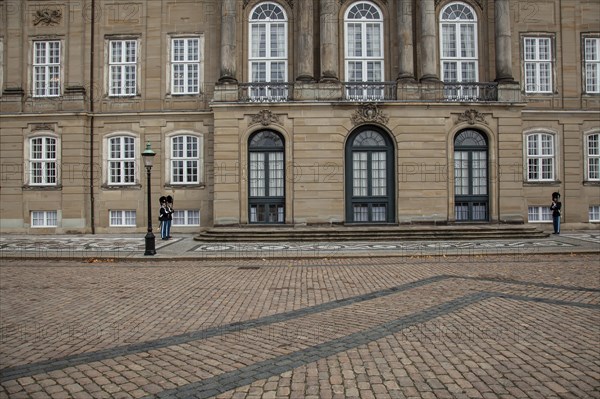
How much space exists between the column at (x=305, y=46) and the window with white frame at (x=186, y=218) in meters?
9.50

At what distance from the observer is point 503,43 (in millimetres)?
26109

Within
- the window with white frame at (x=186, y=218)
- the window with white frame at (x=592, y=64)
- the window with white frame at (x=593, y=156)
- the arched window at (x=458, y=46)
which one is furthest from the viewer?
the window with white frame at (x=592, y=64)

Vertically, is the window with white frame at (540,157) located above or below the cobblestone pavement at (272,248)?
above

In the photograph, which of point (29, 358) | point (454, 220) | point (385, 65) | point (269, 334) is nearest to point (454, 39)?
point (385, 65)

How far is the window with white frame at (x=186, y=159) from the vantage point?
2802cm

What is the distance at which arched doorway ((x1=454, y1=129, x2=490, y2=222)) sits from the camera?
84.8ft

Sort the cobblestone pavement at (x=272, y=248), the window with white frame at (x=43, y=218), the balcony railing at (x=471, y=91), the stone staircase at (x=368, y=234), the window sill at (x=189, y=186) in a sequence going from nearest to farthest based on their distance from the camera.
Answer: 1. the cobblestone pavement at (x=272, y=248)
2. the stone staircase at (x=368, y=234)
3. the balcony railing at (x=471, y=91)
4. the window sill at (x=189, y=186)
5. the window with white frame at (x=43, y=218)

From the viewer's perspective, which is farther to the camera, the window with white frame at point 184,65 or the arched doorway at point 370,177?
the window with white frame at point 184,65

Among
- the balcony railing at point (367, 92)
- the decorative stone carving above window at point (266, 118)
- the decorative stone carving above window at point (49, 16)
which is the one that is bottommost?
the decorative stone carving above window at point (266, 118)

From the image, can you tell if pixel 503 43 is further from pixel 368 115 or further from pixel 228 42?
pixel 228 42

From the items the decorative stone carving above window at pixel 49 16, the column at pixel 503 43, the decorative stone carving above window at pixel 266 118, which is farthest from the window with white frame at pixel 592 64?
the decorative stone carving above window at pixel 49 16

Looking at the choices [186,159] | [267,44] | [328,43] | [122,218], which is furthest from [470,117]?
[122,218]

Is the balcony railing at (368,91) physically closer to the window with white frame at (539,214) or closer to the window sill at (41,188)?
the window with white frame at (539,214)

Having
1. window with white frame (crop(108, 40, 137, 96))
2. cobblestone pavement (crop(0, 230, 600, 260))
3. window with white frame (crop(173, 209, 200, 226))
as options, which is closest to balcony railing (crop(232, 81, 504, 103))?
window with white frame (crop(173, 209, 200, 226))
